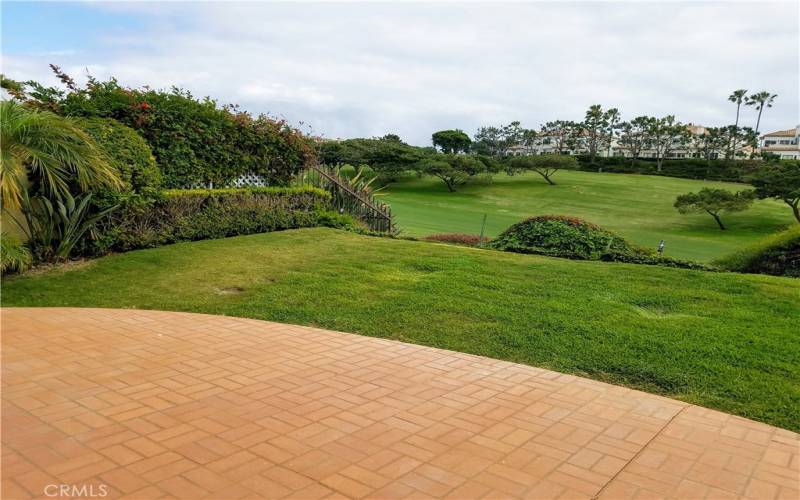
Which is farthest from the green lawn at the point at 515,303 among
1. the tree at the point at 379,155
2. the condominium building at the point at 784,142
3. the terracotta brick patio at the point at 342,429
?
the condominium building at the point at 784,142

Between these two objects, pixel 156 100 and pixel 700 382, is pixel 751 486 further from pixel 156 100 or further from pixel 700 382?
pixel 156 100

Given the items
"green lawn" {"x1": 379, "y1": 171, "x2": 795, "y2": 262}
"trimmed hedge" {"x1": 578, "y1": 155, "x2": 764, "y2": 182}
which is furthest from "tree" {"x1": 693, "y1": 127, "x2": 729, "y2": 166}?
"green lawn" {"x1": 379, "y1": 171, "x2": 795, "y2": 262}

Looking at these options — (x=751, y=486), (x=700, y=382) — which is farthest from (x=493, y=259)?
(x=751, y=486)

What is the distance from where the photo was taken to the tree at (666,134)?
7088cm

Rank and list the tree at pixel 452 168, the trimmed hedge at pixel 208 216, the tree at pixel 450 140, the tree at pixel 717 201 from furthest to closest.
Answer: the tree at pixel 450 140
the tree at pixel 452 168
the tree at pixel 717 201
the trimmed hedge at pixel 208 216

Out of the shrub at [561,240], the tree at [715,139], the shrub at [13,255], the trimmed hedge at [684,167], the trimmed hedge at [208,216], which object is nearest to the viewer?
the shrub at [13,255]

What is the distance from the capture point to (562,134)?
85000 millimetres

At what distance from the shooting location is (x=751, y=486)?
337 centimetres

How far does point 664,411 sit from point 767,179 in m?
37.5

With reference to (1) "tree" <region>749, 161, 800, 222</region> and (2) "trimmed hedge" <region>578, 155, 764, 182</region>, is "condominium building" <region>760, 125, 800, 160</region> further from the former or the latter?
(1) "tree" <region>749, 161, 800, 222</region>

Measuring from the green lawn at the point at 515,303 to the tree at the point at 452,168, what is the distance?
131 feet

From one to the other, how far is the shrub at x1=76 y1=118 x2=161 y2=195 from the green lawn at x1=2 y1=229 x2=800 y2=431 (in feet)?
3.80

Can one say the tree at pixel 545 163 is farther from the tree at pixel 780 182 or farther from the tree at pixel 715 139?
the tree at pixel 715 139

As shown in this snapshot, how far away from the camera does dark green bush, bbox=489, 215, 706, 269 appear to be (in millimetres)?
10648
